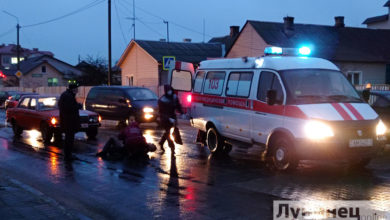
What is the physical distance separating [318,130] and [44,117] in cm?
919

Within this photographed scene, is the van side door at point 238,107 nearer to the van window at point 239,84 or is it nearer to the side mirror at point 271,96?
the van window at point 239,84

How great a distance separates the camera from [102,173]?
962cm

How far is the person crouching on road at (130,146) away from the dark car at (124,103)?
758cm

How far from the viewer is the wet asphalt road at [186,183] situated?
6.77 meters

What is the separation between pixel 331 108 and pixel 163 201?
12.3 feet

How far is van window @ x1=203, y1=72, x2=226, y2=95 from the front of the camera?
11.6m

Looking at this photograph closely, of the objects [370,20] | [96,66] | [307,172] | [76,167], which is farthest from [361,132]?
[370,20]

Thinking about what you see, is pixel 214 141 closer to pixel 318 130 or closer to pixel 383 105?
pixel 318 130

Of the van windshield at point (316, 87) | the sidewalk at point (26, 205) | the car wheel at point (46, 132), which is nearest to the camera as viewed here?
the sidewalk at point (26, 205)

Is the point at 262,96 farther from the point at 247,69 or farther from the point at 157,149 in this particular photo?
the point at 157,149

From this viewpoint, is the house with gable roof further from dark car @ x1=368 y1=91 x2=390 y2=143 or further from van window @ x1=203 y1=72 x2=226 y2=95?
dark car @ x1=368 y1=91 x2=390 y2=143

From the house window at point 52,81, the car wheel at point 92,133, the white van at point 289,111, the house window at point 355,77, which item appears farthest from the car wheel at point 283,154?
the house window at point 52,81

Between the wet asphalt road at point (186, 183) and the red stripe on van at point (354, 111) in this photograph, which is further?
the red stripe on van at point (354, 111)

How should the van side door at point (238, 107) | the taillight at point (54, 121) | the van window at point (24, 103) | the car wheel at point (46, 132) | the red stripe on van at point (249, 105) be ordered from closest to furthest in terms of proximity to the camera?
the red stripe on van at point (249, 105) → the van side door at point (238, 107) → the taillight at point (54, 121) → the car wheel at point (46, 132) → the van window at point (24, 103)
